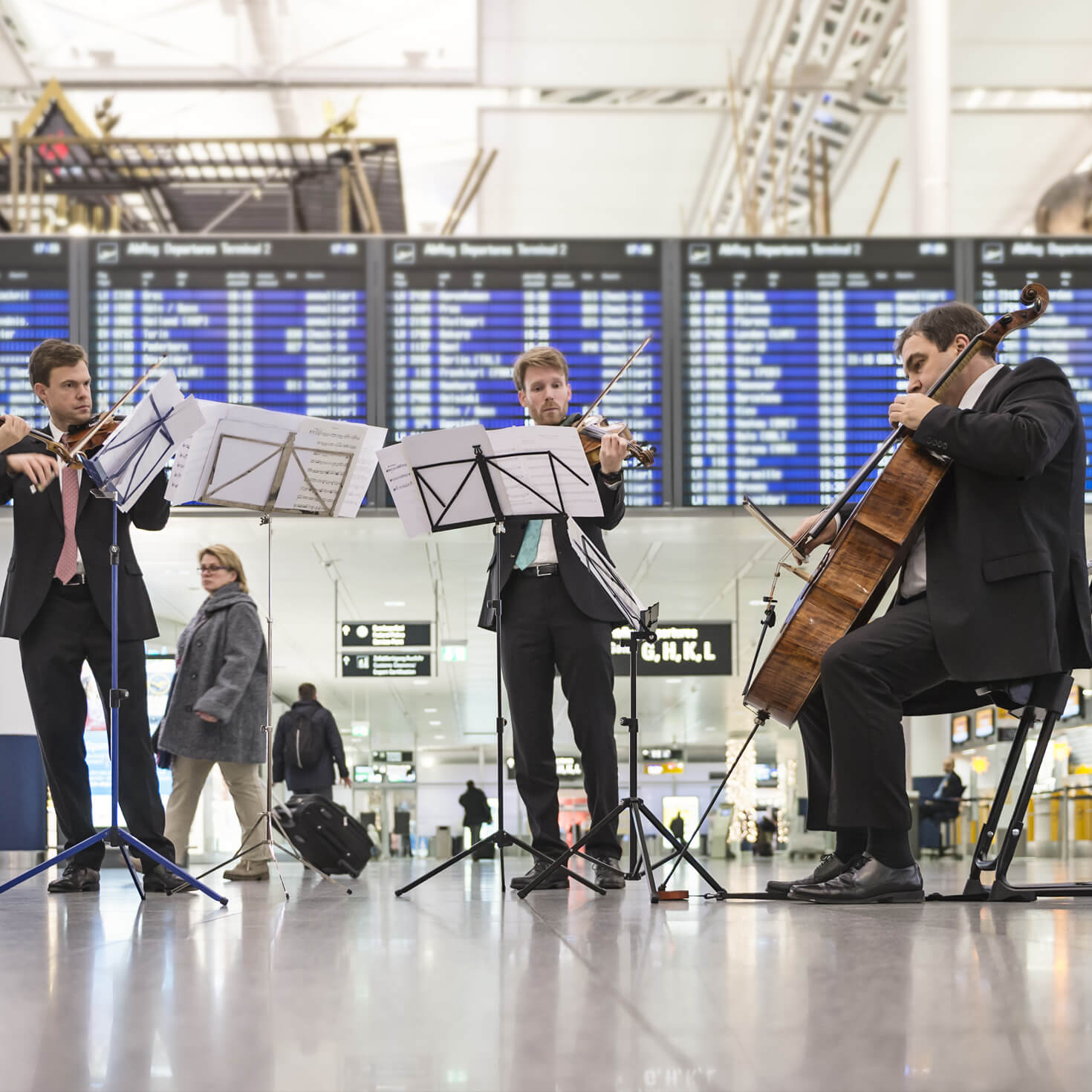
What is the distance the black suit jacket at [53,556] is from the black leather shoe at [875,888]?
214 centimetres

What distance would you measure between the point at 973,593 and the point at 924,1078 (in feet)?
6.72

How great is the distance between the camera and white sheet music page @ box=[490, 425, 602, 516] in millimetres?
3604

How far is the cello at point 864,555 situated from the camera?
3260 millimetres

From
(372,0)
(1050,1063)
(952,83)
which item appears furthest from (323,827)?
(952,83)

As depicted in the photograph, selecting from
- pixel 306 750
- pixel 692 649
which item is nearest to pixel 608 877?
pixel 306 750

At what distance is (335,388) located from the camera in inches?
288

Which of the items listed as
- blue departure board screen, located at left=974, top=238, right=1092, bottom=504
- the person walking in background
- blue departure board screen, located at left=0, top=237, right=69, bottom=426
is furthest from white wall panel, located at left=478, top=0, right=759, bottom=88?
the person walking in background

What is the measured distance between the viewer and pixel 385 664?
32.3ft

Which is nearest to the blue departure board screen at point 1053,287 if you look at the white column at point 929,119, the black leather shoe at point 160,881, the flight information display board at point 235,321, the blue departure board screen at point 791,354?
the blue departure board screen at point 791,354

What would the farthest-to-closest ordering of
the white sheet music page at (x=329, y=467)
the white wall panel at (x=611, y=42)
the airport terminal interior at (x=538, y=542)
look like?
the white wall panel at (x=611, y=42)
the white sheet music page at (x=329, y=467)
the airport terminal interior at (x=538, y=542)

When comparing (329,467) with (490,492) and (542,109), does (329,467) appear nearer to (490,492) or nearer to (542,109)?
(490,492)

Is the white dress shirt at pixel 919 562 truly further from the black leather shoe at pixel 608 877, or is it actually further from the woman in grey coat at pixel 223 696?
the woman in grey coat at pixel 223 696

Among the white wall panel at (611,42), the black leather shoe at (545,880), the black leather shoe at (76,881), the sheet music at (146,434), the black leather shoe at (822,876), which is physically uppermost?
the white wall panel at (611,42)

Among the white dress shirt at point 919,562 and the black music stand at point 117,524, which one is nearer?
the white dress shirt at point 919,562
